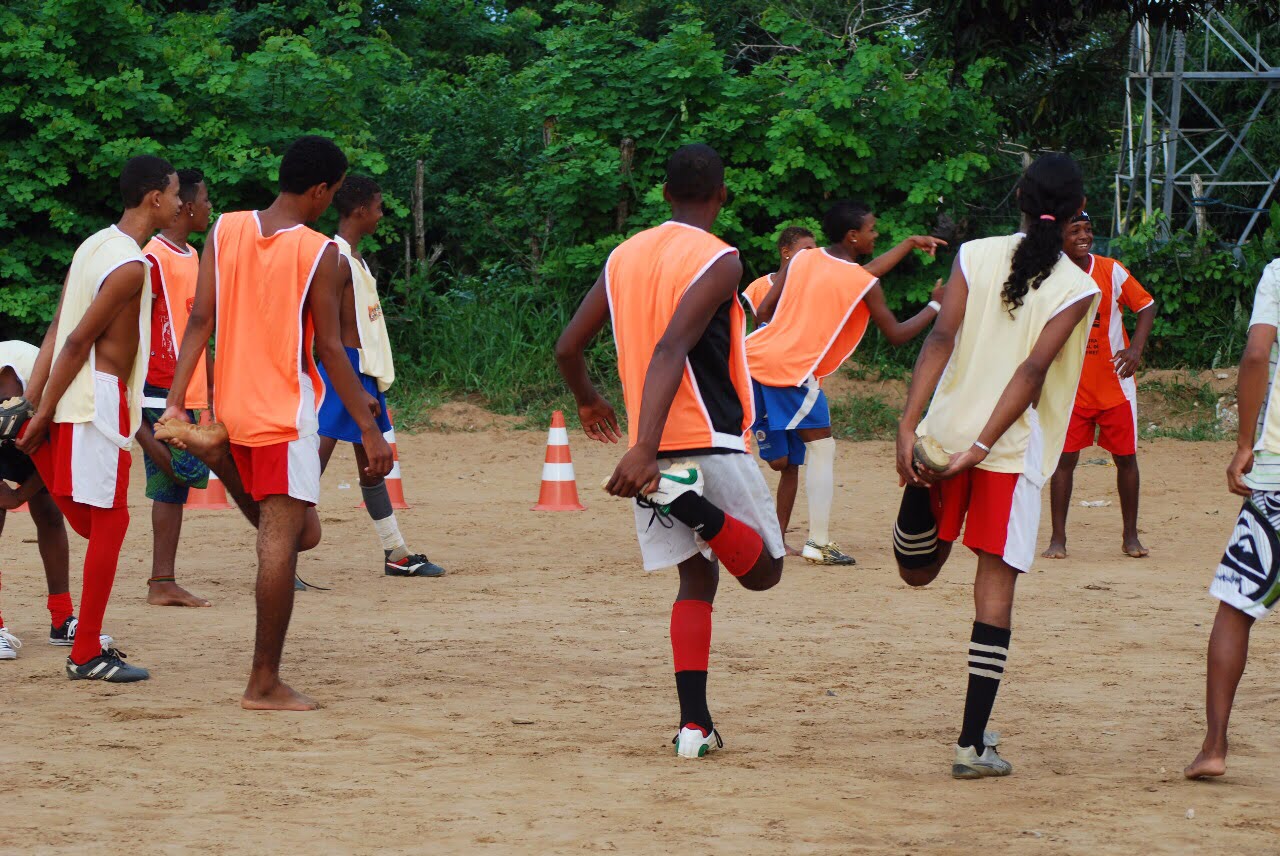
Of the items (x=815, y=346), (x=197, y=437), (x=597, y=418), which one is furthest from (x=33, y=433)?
(x=815, y=346)

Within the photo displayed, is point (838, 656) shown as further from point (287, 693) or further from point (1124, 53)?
point (1124, 53)

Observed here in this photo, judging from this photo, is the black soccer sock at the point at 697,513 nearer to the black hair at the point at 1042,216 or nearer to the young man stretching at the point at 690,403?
the young man stretching at the point at 690,403

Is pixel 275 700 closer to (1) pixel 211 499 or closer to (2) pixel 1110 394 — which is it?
(2) pixel 1110 394

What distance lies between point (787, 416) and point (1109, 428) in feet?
6.28

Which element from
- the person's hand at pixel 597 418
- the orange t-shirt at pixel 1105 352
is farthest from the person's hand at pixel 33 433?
the orange t-shirt at pixel 1105 352

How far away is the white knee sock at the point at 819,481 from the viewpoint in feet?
27.7

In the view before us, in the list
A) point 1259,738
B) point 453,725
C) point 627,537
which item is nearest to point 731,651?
point 453,725

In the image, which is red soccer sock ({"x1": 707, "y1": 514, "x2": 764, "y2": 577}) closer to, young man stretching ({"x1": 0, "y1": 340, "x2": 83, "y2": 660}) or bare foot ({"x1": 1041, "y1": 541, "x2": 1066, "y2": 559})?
young man stretching ({"x1": 0, "y1": 340, "x2": 83, "y2": 660})

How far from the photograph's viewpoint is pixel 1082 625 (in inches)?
265

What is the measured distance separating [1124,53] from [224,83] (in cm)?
1420

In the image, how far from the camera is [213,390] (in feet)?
17.5

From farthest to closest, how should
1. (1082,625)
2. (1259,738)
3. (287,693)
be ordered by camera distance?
1. (1082,625)
2. (287,693)
3. (1259,738)

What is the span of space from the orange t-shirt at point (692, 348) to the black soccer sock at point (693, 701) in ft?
2.38

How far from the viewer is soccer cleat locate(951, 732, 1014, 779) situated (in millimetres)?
4328
